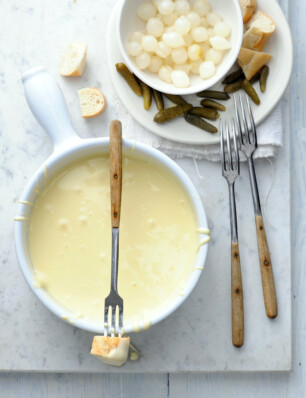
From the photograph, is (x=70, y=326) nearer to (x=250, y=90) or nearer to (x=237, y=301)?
(x=237, y=301)

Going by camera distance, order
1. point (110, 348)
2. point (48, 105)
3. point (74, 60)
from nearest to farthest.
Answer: point (110, 348) < point (48, 105) < point (74, 60)

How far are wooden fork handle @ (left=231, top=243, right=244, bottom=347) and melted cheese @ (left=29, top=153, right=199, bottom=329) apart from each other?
13cm

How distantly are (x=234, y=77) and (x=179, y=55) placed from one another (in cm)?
13

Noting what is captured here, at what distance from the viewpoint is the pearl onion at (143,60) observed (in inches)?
49.1

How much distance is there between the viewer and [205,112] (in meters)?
1.27

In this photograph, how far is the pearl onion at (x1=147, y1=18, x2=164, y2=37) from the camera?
1.25m

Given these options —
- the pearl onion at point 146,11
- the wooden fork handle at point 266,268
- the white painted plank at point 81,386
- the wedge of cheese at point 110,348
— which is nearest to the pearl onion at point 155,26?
the pearl onion at point 146,11

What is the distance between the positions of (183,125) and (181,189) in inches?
6.7

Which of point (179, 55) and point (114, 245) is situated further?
point (179, 55)

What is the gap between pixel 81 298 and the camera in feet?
3.84

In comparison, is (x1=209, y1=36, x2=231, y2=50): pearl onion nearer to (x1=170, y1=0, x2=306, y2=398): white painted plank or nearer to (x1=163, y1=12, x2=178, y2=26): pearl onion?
(x1=163, y1=12, x2=178, y2=26): pearl onion

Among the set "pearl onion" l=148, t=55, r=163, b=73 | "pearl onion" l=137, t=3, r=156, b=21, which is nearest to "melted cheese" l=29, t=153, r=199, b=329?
"pearl onion" l=148, t=55, r=163, b=73

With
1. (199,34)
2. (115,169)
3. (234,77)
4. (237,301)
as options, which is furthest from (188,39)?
(237,301)

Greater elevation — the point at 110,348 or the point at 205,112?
the point at 205,112
